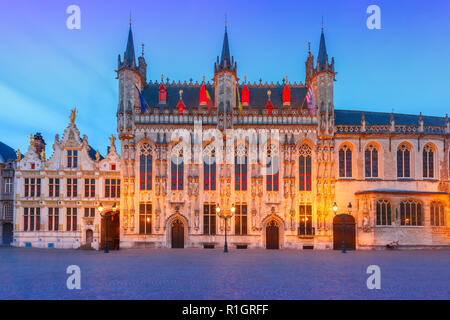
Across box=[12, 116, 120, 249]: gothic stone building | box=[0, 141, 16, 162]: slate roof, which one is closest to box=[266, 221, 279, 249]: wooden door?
box=[12, 116, 120, 249]: gothic stone building

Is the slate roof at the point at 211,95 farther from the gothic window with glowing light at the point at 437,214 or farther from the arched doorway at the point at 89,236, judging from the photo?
the gothic window with glowing light at the point at 437,214

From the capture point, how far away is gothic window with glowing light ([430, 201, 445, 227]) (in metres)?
37.2

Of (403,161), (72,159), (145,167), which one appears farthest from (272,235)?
(72,159)

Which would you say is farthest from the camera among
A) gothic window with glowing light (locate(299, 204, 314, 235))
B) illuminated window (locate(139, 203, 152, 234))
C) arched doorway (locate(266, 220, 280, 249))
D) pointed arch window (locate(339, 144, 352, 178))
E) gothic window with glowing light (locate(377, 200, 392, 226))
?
pointed arch window (locate(339, 144, 352, 178))

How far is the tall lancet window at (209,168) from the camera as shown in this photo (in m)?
38.2

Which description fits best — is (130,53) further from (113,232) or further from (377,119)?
(377,119)

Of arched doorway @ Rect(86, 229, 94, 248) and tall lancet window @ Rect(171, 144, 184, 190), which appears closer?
tall lancet window @ Rect(171, 144, 184, 190)

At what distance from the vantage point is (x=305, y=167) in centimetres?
3844

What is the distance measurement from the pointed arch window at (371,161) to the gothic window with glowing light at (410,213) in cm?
400

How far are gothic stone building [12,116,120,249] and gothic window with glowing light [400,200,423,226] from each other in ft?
94.4

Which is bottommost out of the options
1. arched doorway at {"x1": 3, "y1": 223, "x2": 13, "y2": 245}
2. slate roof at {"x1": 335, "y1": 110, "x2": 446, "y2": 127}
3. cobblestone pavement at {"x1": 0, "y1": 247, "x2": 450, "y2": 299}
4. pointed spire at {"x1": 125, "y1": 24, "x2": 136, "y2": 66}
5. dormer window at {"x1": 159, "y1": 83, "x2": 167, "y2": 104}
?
arched doorway at {"x1": 3, "y1": 223, "x2": 13, "y2": 245}

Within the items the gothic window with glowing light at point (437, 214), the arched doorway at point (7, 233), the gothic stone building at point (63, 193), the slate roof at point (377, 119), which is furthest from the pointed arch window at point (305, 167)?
the arched doorway at point (7, 233)

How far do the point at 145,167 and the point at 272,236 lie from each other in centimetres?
1475

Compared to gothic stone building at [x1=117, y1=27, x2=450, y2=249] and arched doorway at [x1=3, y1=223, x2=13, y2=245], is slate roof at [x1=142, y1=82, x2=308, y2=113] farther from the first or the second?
arched doorway at [x1=3, y1=223, x2=13, y2=245]
